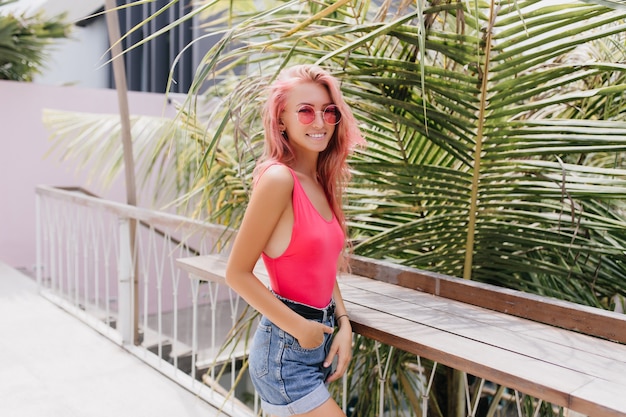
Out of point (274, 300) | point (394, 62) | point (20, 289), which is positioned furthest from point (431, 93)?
point (20, 289)

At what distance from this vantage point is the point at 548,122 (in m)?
1.62

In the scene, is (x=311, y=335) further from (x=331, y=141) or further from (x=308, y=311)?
(x=331, y=141)

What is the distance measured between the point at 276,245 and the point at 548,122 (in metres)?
0.86

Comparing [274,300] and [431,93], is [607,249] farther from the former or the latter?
[274,300]

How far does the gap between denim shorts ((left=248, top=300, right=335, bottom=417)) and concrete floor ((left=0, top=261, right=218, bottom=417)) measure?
1.28m

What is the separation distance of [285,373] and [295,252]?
10.2 inches

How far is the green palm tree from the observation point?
1.56 m

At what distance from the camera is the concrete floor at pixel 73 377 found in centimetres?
245

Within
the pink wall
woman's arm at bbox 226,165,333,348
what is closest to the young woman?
woman's arm at bbox 226,165,333,348

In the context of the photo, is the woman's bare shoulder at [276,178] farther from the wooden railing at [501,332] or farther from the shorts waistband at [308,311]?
the wooden railing at [501,332]

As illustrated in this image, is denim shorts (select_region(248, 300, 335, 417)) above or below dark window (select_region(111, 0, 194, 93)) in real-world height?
below

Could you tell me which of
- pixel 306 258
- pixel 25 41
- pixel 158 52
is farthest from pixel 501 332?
pixel 158 52

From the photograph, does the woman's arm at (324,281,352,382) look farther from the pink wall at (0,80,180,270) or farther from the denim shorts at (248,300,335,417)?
the pink wall at (0,80,180,270)

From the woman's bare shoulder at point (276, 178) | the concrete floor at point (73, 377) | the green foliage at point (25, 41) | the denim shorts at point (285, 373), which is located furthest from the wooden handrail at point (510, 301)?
the green foliage at point (25, 41)
